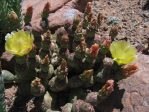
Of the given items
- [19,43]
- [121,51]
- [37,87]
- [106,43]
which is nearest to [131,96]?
[121,51]

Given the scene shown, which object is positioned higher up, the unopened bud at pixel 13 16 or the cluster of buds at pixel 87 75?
the unopened bud at pixel 13 16

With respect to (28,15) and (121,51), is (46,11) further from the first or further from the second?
(121,51)

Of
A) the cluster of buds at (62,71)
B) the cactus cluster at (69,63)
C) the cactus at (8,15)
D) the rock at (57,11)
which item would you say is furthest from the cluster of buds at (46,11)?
the cluster of buds at (62,71)

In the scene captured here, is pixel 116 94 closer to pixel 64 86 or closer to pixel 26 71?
pixel 64 86

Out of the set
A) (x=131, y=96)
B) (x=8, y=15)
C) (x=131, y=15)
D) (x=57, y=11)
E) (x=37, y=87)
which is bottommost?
(x=131, y=96)

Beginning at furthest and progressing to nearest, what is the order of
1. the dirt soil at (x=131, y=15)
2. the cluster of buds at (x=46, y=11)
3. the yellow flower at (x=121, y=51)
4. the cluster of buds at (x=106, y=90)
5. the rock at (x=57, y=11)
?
Result: the dirt soil at (x=131, y=15)
the rock at (x=57, y=11)
the cluster of buds at (x=46, y=11)
the yellow flower at (x=121, y=51)
the cluster of buds at (x=106, y=90)

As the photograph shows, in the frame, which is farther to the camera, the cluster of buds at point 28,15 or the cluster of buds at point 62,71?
the cluster of buds at point 28,15

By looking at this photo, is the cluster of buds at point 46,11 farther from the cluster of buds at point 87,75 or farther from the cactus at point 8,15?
the cluster of buds at point 87,75

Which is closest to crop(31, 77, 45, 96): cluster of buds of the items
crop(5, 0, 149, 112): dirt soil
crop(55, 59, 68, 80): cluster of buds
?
crop(55, 59, 68, 80): cluster of buds
